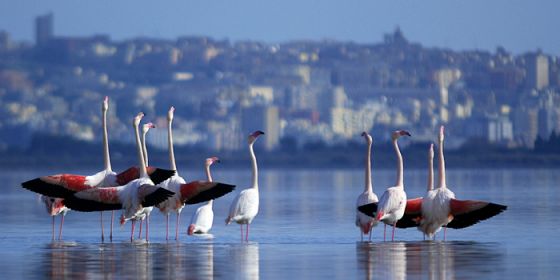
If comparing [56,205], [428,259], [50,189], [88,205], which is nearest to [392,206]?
[428,259]

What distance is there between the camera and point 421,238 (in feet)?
83.4

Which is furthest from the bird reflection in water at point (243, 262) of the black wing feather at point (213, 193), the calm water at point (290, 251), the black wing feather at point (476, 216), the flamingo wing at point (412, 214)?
the black wing feather at point (476, 216)

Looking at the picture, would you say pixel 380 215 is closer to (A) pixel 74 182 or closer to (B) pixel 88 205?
(B) pixel 88 205

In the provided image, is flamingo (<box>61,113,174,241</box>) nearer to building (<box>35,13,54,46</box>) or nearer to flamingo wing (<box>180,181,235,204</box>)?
flamingo wing (<box>180,181,235,204</box>)

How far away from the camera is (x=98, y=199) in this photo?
78.0ft

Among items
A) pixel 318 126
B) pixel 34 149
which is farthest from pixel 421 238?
pixel 318 126

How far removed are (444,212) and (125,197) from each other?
14.9ft

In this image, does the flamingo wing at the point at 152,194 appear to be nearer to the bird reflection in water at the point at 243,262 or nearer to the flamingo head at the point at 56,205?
the bird reflection in water at the point at 243,262

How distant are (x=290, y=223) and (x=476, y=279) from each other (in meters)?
11.0

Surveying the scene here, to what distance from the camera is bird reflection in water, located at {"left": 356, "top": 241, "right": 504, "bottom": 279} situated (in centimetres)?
1911

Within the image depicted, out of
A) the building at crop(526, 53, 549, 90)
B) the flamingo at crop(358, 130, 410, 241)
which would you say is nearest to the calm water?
the flamingo at crop(358, 130, 410, 241)

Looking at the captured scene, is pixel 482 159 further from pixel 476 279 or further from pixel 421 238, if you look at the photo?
pixel 476 279

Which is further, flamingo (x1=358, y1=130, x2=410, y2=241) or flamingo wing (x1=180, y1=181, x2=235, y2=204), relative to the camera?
flamingo wing (x1=180, y1=181, x2=235, y2=204)

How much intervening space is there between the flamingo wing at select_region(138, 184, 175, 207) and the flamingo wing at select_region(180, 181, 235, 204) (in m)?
0.97
